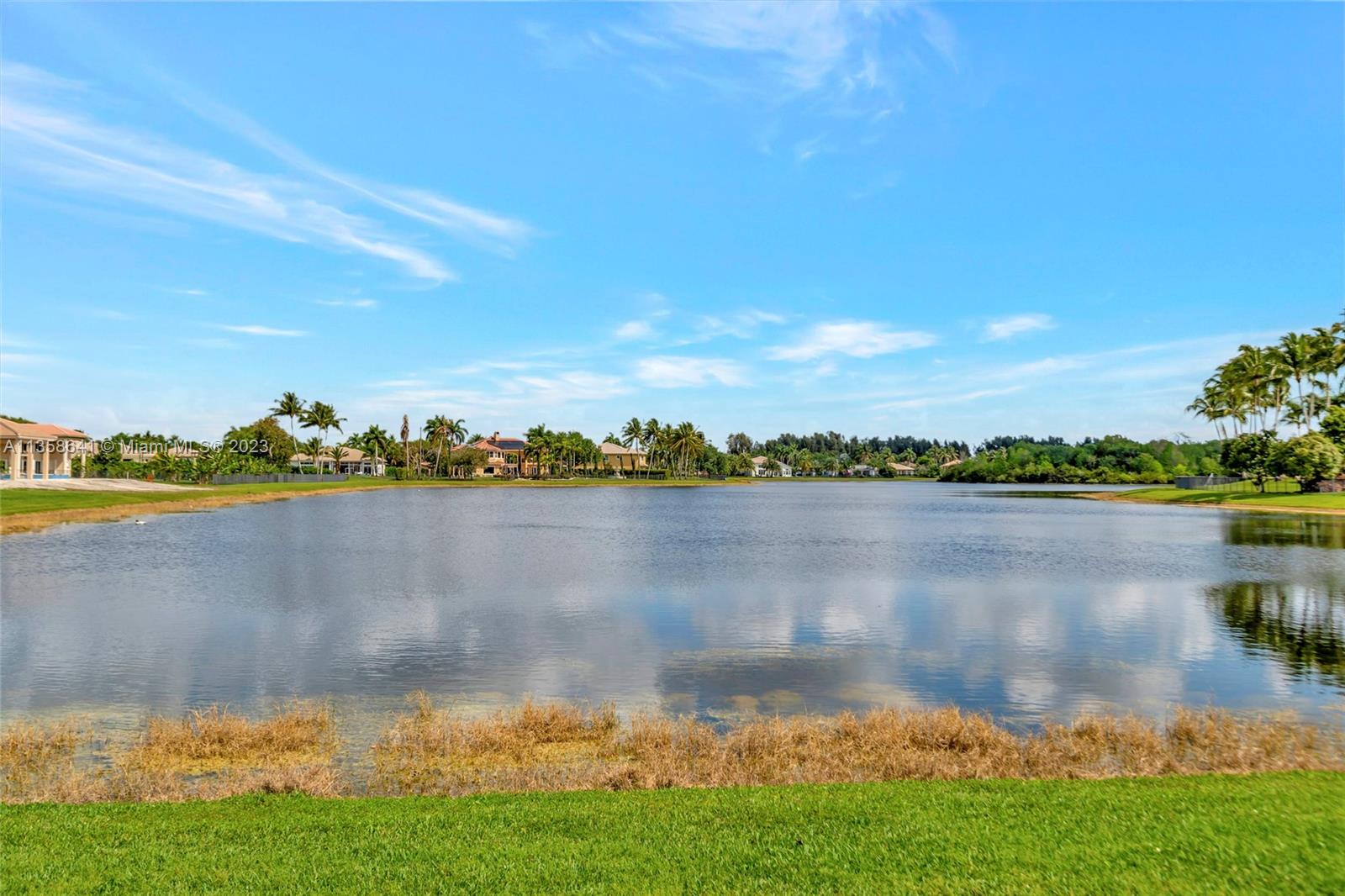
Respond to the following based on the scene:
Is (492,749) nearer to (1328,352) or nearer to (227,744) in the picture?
(227,744)

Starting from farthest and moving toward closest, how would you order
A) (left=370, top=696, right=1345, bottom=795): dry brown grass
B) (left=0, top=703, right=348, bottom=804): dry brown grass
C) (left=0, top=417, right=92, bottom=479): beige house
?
(left=0, top=417, right=92, bottom=479): beige house < (left=370, top=696, right=1345, bottom=795): dry brown grass < (left=0, top=703, right=348, bottom=804): dry brown grass

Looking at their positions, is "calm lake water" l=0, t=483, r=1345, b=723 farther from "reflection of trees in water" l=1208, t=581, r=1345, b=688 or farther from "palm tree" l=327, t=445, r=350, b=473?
"palm tree" l=327, t=445, r=350, b=473

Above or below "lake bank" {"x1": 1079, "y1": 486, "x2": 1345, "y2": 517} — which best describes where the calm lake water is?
below

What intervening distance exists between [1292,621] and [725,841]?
27.0 metres

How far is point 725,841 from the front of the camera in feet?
28.6

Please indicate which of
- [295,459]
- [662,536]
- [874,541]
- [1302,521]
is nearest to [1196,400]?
[1302,521]

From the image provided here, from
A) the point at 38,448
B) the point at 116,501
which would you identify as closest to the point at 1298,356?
the point at 116,501

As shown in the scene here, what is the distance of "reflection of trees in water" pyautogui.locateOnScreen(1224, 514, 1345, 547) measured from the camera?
171 feet

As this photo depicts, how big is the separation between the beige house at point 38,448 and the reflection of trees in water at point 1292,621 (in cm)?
12134

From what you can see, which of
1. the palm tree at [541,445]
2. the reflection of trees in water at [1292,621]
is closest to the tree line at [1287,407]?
the reflection of trees in water at [1292,621]

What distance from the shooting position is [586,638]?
78.8 ft

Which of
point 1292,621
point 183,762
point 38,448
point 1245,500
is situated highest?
point 38,448

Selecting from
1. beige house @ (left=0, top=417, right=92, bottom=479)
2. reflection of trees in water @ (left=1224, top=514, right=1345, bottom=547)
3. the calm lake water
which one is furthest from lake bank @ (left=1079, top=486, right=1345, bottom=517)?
beige house @ (left=0, top=417, right=92, bottom=479)

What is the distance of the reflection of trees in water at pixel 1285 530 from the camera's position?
52.2 metres
